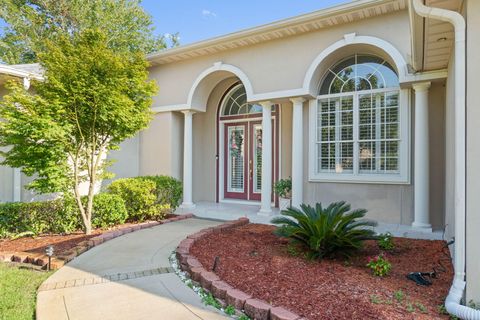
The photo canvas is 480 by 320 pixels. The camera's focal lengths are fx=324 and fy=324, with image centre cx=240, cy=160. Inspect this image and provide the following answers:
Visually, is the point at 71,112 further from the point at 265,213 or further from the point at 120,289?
the point at 265,213

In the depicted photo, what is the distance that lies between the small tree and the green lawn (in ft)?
6.09

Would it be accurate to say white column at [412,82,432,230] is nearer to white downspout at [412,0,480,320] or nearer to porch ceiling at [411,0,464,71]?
porch ceiling at [411,0,464,71]

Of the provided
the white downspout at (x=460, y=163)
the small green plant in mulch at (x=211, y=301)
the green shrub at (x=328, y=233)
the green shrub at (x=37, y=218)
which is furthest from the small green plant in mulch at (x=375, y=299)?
the green shrub at (x=37, y=218)

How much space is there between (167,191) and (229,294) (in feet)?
16.4

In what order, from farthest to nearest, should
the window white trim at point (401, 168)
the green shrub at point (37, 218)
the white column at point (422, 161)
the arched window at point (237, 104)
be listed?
1. the arched window at point (237, 104)
2. the window white trim at point (401, 168)
3. the green shrub at point (37, 218)
4. the white column at point (422, 161)

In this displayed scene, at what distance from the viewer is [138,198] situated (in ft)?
22.9

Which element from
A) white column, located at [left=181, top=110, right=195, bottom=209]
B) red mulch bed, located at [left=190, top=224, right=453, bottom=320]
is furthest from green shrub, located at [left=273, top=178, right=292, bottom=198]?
white column, located at [left=181, top=110, right=195, bottom=209]

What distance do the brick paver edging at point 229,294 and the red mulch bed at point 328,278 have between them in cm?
13

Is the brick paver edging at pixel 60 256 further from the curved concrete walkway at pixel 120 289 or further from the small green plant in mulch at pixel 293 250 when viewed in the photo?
the small green plant in mulch at pixel 293 250

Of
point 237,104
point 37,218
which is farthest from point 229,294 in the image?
point 237,104

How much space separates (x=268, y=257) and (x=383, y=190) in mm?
3420
